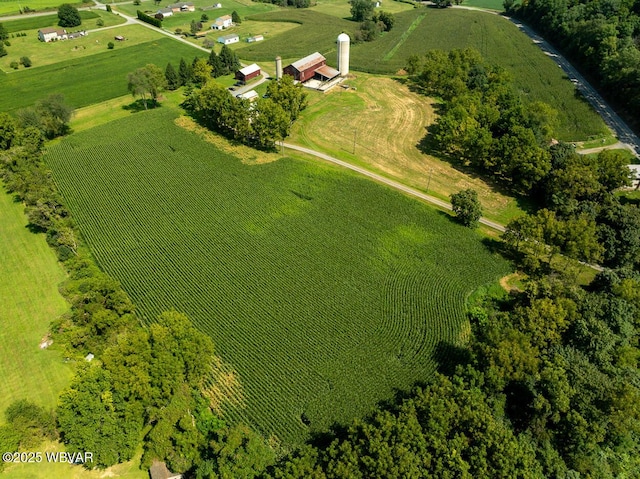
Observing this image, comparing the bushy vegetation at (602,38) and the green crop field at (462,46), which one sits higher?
the bushy vegetation at (602,38)

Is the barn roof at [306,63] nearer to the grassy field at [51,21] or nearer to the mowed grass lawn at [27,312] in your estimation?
the mowed grass lawn at [27,312]

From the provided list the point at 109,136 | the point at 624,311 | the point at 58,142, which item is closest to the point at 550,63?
the point at 624,311

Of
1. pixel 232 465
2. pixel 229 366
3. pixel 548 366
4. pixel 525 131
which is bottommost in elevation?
pixel 229 366

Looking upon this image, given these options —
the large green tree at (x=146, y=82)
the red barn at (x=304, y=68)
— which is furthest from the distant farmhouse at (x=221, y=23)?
the large green tree at (x=146, y=82)

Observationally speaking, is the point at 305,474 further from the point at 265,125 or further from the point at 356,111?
the point at 356,111

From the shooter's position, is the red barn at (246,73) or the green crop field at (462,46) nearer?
the green crop field at (462,46)

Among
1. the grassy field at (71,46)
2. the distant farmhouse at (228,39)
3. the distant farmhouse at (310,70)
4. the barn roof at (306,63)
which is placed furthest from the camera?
the distant farmhouse at (228,39)

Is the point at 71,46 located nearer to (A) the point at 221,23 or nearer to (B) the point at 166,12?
(B) the point at 166,12
